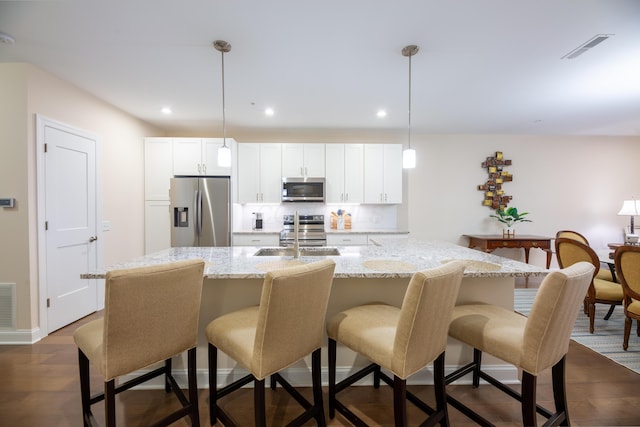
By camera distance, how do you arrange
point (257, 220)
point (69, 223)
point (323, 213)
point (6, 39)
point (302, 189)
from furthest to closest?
point (323, 213) < point (257, 220) < point (302, 189) < point (69, 223) < point (6, 39)

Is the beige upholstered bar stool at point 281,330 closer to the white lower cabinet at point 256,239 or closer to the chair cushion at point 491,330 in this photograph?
the chair cushion at point 491,330

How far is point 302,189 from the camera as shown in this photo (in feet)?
14.2

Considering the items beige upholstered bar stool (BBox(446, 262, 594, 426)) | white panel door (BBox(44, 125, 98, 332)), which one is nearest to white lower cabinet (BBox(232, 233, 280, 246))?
white panel door (BBox(44, 125, 98, 332))

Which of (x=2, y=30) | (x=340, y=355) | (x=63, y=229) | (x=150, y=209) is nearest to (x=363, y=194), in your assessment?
(x=340, y=355)

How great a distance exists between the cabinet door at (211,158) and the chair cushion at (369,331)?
3.12 metres

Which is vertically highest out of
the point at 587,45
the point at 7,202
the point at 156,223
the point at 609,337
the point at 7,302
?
the point at 587,45

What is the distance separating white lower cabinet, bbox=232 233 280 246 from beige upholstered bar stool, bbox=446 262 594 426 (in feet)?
9.72

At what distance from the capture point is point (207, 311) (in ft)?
6.13

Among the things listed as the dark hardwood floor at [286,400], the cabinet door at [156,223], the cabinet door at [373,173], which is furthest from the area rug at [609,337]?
the cabinet door at [156,223]

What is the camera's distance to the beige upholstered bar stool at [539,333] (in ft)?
4.05

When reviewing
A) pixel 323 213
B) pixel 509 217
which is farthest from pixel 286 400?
pixel 509 217

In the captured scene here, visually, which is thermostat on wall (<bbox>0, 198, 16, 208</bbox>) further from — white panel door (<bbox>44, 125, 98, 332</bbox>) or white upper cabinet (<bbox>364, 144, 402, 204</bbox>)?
white upper cabinet (<bbox>364, 144, 402, 204</bbox>)

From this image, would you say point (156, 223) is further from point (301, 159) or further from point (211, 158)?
point (301, 159)

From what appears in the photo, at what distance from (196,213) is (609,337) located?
15.5 feet
